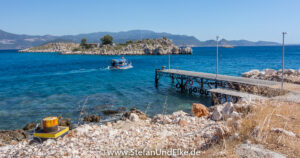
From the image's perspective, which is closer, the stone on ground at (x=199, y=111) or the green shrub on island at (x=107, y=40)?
the stone on ground at (x=199, y=111)

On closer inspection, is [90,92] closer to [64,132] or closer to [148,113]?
[148,113]

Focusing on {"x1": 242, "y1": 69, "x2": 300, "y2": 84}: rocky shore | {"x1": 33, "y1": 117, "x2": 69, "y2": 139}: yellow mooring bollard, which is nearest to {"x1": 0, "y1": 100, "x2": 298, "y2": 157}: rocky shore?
{"x1": 33, "y1": 117, "x2": 69, "y2": 139}: yellow mooring bollard

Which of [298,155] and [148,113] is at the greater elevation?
[298,155]

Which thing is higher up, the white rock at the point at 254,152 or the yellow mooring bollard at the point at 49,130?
the white rock at the point at 254,152

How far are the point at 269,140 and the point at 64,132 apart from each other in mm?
8101

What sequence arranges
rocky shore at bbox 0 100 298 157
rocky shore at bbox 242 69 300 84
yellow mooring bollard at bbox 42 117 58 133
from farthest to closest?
rocky shore at bbox 242 69 300 84
yellow mooring bollard at bbox 42 117 58 133
rocky shore at bbox 0 100 298 157

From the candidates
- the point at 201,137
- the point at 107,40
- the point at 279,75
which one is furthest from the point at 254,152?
the point at 107,40

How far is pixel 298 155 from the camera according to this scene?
496cm

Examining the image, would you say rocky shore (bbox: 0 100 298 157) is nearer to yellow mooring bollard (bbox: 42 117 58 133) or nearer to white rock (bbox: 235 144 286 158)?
white rock (bbox: 235 144 286 158)

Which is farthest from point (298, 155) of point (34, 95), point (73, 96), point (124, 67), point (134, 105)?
point (124, 67)

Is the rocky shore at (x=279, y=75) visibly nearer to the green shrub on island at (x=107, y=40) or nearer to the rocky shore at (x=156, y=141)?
the rocky shore at (x=156, y=141)

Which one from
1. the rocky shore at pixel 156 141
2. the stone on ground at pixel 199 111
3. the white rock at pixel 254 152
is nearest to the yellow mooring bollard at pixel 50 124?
the rocky shore at pixel 156 141

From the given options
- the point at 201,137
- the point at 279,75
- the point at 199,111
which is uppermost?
the point at 279,75

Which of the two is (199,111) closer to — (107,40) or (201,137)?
(201,137)
